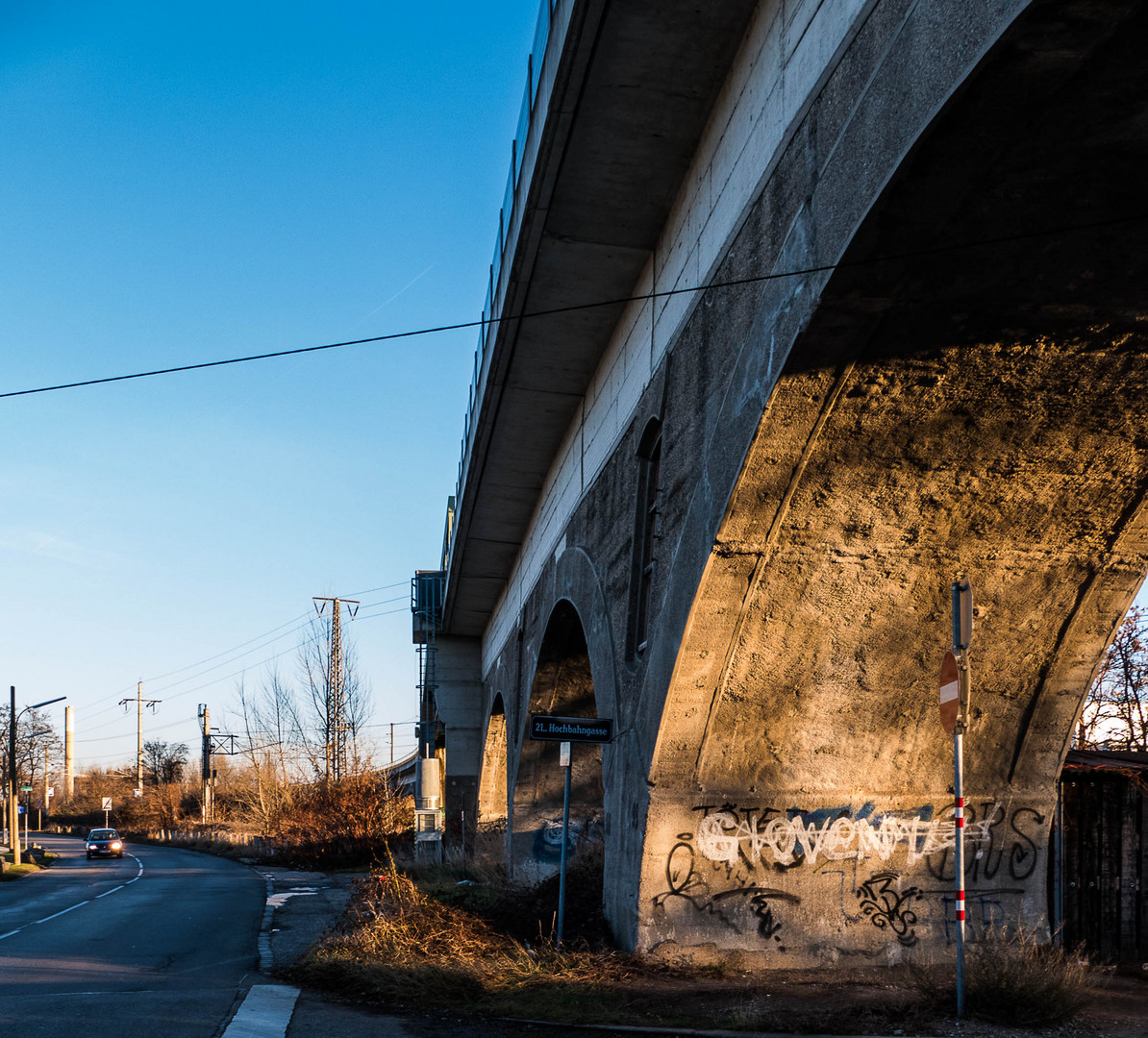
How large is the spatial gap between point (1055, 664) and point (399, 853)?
79.1 ft

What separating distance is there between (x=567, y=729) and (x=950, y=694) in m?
4.02

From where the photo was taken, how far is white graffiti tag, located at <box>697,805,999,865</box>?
31.6 feet

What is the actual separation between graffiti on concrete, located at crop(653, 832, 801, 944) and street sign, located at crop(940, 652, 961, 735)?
2561mm

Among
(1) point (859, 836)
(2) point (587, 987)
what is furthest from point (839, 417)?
(2) point (587, 987)

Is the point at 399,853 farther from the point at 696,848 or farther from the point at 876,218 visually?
the point at 876,218

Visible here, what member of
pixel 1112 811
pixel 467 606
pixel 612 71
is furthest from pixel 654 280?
pixel 467 606

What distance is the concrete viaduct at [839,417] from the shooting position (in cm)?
598

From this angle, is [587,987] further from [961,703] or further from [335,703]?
[335,703]

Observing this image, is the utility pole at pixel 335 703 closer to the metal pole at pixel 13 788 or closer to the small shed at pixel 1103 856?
the metal pole at pixel 13 788

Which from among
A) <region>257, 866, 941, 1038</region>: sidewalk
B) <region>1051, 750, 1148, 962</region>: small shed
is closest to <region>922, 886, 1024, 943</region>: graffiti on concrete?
<region>1051, 750, 1148, 962</region>: small shed

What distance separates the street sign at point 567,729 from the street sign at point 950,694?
3.81 metres

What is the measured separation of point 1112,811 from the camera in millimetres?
11656

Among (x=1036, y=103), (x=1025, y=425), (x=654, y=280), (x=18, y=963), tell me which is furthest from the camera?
(x=18, y=963)

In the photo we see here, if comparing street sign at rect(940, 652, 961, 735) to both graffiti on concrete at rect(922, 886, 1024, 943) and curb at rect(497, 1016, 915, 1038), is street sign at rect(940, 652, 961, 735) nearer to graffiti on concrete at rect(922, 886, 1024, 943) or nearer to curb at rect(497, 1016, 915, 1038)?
curb at rect(497, 1016, 915, 1038)
